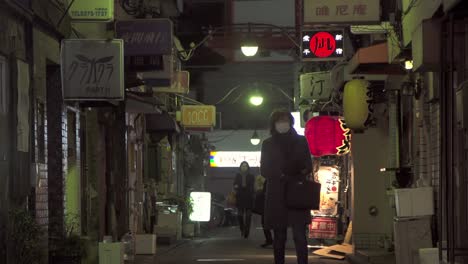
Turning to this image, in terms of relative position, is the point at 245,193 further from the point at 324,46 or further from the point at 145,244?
the point at 145,244

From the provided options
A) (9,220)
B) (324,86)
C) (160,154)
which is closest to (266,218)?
(9,220)

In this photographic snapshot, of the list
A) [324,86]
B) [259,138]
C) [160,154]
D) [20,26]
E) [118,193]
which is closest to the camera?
[20,26]

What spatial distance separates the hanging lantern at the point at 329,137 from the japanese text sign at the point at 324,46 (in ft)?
5.65

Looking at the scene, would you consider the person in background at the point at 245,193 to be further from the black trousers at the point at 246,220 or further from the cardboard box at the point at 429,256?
the cardboard box at the point at 429,256

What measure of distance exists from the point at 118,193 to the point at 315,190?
9515 mm

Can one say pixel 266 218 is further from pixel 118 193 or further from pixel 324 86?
pixel 324 86

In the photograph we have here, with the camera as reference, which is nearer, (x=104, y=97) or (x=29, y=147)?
(x=29, y=147)

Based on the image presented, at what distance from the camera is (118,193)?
20.2m

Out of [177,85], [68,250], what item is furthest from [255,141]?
[68,250]

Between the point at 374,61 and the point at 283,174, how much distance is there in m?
4.49

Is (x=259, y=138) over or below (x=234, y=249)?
over

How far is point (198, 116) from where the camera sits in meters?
31.3

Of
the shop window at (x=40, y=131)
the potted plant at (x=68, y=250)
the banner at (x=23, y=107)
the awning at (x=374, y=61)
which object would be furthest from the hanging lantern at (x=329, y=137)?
the banner at (x=23, y=107)

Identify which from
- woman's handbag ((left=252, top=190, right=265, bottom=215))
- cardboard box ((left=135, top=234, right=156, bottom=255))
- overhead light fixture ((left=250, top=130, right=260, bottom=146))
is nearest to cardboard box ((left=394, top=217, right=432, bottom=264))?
cardboard box ((left=135, top=234, right=156, bottom=255))
